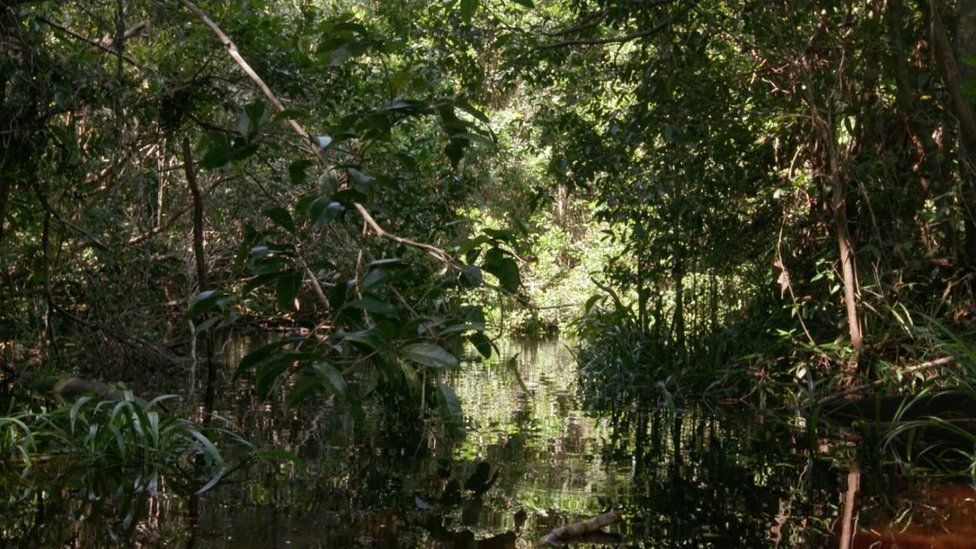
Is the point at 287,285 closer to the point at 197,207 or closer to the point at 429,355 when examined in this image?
the point at 429,355

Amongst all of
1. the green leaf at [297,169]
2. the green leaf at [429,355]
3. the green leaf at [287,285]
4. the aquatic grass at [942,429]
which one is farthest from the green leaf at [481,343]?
the aquatic grass at [942,429]

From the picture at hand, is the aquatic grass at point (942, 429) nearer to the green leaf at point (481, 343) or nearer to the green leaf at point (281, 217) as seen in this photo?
the green leaf at point (481, 343)

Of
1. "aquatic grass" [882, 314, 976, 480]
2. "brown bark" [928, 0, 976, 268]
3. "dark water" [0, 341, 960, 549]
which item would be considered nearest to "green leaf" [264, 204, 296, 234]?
"dark water" [0, 341, 960, 549]

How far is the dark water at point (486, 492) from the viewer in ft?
11.3

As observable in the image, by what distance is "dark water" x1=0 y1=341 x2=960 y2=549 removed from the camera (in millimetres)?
3455

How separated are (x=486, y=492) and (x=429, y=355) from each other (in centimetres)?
194

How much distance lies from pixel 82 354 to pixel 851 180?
19.1 feet

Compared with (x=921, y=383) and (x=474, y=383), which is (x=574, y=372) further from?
(x=921, y=383)

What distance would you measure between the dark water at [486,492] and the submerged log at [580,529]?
0.06 meters

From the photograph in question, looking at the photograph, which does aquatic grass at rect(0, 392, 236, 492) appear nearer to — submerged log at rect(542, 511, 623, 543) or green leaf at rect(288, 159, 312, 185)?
submerged log at rect(542, 511, 623, 543)

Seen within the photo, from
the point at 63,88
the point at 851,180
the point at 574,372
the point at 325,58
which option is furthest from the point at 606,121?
the point at 325,58

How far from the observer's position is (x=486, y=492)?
4.14m

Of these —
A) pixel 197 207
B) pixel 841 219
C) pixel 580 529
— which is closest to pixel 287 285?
pixel 580 529

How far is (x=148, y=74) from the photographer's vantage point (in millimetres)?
5324
